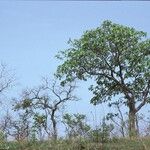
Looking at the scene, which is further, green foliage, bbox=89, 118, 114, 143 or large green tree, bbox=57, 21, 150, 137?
large green tree, bbox=57, 21, 150, 137

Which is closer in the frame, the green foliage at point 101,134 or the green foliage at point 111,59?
the green foliage at point 101,134

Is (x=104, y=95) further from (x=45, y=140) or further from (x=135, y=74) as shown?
(x=45, y=140)

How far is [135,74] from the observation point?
121 feet

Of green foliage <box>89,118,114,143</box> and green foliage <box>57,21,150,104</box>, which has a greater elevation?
green foliage <box>57,21,150,104</box>

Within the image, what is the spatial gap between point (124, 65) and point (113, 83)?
1.71m

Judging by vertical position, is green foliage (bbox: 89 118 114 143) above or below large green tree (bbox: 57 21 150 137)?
below

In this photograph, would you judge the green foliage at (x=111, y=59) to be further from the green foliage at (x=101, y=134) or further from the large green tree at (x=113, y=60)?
the green foliage at (x=101, y=134)

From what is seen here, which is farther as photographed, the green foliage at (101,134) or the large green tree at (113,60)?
the large green tree at (113,60)

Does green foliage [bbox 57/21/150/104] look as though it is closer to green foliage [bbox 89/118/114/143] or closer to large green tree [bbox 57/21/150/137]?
large green tree [bbox 57/21/150/137]

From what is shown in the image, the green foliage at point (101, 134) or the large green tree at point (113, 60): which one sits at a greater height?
the large green tree at point (113, 60)

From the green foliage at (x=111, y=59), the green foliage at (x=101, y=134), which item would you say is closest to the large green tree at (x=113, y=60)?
the green foliage at (x=111, y=59)

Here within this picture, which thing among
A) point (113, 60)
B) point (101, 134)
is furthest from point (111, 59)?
point (101, 134)

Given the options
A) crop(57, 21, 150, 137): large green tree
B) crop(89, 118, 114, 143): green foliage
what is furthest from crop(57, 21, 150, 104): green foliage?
crop(89, 118, 114, 143): green foliage

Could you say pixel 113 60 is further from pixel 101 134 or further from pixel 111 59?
pixel 101 134
